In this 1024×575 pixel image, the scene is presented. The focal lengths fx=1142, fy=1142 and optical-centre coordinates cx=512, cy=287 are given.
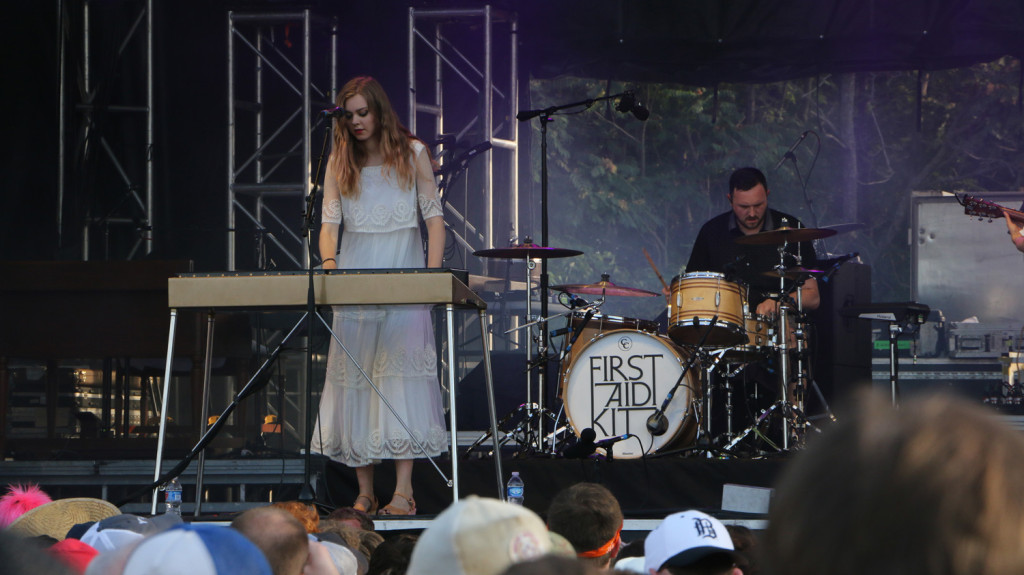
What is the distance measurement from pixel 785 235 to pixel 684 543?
4.75 metres

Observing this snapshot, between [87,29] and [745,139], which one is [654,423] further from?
[745,139]

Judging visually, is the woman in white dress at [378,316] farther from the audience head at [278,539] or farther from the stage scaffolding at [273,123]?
the stage scaffolding at [273,123]

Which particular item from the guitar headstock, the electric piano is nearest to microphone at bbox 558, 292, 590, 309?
the electric piano

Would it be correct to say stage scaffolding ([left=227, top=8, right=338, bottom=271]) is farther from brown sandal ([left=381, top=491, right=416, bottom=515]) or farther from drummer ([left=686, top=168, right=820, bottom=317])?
brown sandal ([left=381, top=491, right=416, bottom=515])

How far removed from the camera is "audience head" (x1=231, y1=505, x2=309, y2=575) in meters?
1.98

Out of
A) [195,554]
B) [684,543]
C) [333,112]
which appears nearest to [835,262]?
[333,112]

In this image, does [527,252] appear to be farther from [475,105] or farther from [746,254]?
[475,105]

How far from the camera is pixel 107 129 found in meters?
9.01

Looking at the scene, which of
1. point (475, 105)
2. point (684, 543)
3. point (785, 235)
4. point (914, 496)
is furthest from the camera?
point (475, 105)

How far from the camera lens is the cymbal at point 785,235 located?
6688 millimetres

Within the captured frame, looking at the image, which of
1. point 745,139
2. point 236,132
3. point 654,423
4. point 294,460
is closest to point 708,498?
point 654,423

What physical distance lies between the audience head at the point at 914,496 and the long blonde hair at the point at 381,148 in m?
4.55

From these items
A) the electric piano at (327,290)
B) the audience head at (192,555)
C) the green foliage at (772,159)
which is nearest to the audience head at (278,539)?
the audience head at (192,555)

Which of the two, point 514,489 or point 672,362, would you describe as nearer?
point 514,489
